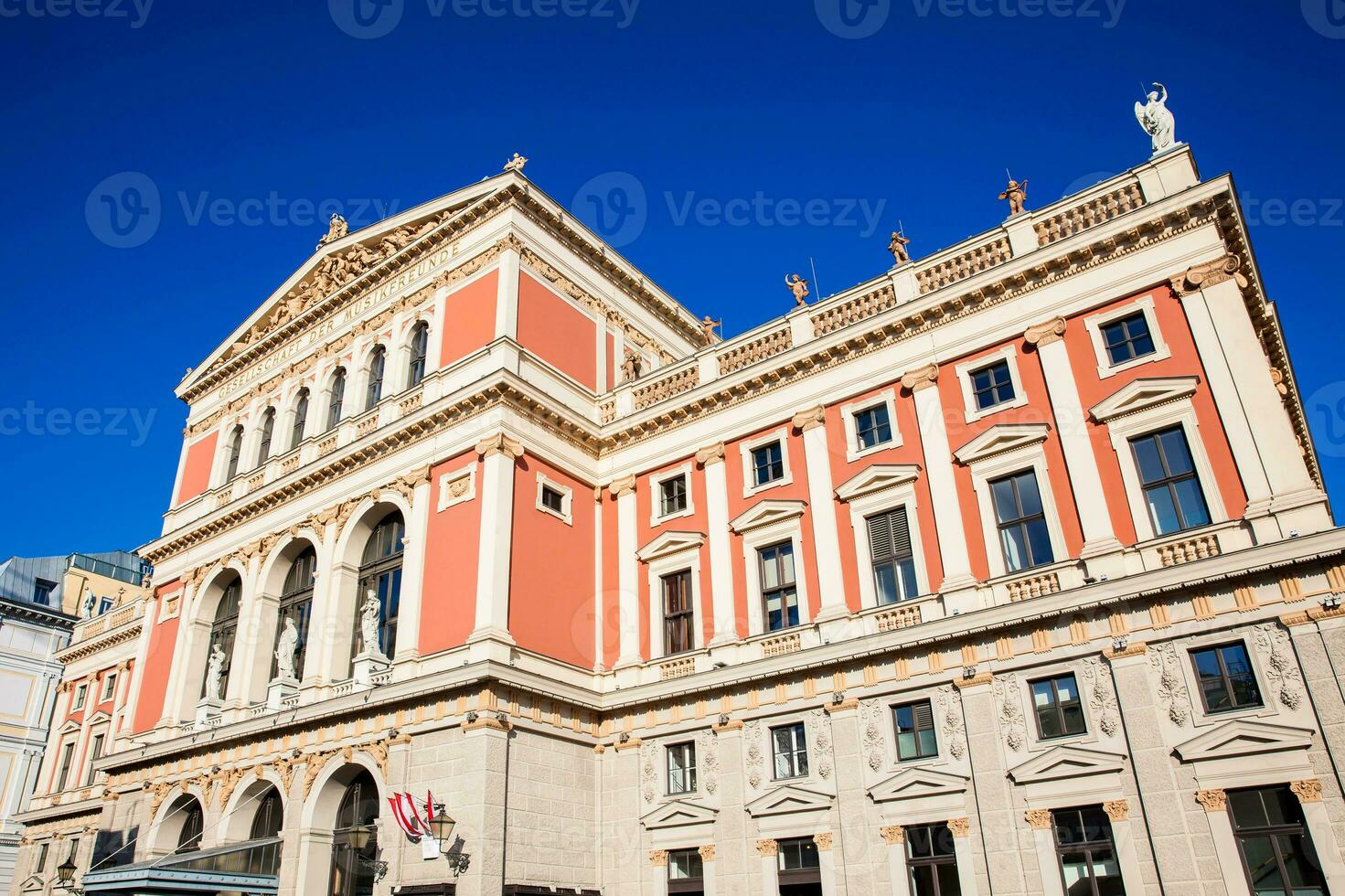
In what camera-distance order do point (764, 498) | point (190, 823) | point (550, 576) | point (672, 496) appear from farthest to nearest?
1. point (190, 823)
2. point (672, 496)
3. point (550, 576)
4. point (764, 498)

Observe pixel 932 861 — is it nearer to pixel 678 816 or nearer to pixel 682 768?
pixel 678 816

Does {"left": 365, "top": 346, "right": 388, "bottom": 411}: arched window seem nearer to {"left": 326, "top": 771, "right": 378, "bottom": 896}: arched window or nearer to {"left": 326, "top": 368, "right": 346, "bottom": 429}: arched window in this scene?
{"left": 326, "top": 368, "right": 346, "bottom": 429}: arched window

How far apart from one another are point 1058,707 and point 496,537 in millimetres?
13536

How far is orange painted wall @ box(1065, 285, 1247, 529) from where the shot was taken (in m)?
18.5

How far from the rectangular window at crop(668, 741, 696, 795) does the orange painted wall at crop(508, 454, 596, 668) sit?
365 centimetres

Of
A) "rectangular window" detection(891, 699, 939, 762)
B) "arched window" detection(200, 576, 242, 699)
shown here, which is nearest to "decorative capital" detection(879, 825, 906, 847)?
"rectangular window" detection(891, 699, 939, 762)

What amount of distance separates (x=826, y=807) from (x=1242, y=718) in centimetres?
817

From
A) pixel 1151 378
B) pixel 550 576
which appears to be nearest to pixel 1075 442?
pixel 1151 378

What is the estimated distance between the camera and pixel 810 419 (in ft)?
80.8

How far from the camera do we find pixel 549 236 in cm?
3103

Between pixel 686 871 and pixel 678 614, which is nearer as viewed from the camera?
pixel 686 871

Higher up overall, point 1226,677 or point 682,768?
point 1226,677

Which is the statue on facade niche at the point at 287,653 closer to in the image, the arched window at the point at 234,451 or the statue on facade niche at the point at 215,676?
the statue on facade niche at the point at 215,676

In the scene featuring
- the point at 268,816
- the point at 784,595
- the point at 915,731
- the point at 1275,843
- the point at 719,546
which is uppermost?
the point at 719,546
